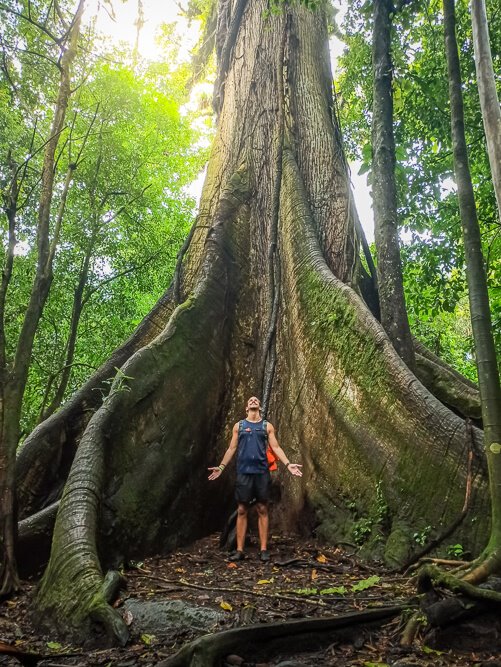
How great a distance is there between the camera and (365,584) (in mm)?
3508

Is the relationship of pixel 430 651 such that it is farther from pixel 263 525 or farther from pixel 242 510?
pixel 242 510

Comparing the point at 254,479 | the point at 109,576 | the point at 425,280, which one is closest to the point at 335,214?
the point at 425,280

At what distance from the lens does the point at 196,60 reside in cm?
1356

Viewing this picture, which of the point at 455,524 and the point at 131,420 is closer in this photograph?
the point at 455,524

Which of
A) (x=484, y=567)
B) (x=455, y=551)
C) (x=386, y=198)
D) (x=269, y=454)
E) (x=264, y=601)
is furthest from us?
(x=386, y=198)

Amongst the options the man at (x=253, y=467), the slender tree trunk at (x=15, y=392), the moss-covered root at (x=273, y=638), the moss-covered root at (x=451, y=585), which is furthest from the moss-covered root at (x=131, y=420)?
the moss-covered root at (x=451, y=585)

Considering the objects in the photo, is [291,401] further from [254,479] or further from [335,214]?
[335,214]

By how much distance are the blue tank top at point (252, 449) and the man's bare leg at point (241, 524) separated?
1.06ft

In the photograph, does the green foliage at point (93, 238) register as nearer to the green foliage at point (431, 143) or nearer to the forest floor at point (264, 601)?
the green foliage at point (431, 143)

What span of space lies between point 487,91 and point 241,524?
4.48 m

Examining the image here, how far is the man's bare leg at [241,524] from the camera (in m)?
4.75

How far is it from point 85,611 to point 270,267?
162 inches

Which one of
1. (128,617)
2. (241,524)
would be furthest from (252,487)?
(128,617)

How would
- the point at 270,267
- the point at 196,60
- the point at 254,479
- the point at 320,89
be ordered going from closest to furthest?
the point at 254,479
the point at 270,267
the point at 320,89
the point at 196,60
